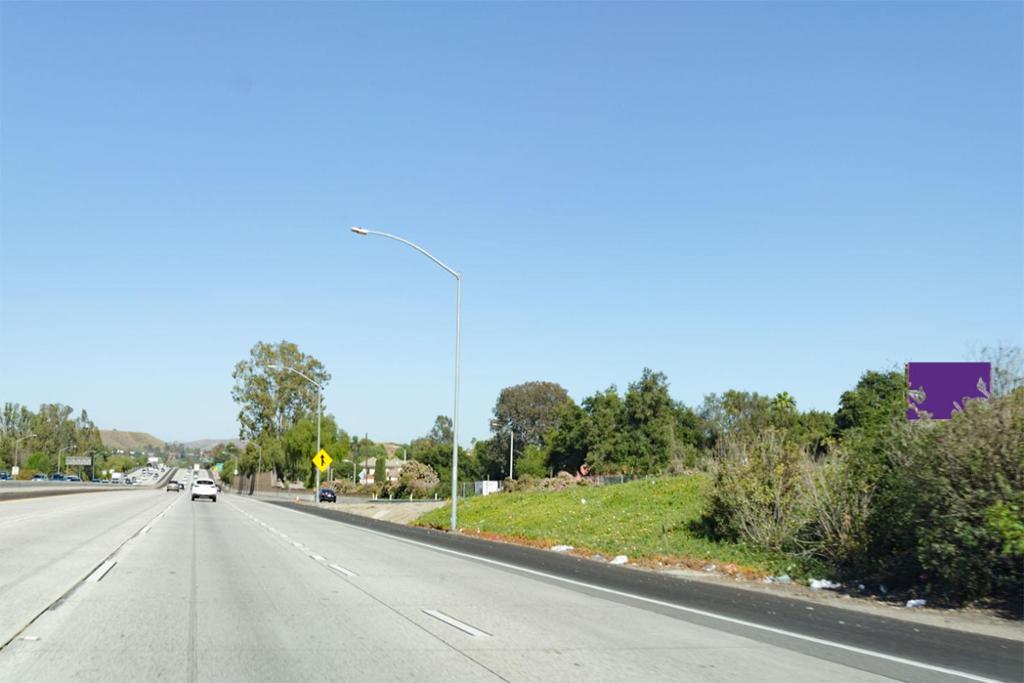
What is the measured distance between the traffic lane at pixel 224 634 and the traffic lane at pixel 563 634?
1.53ft

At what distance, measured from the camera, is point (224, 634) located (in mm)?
9922

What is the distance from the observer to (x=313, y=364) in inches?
4975

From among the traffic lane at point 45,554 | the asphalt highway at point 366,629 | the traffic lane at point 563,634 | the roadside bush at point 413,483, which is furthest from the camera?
the roadside bush at point 413,483

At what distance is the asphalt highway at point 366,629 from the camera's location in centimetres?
834

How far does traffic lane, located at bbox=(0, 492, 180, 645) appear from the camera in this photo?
11.6 meters

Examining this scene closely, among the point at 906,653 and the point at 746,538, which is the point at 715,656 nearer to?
the point at 906,653

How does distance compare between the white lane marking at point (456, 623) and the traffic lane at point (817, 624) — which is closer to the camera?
the traffic lane at point (817, 624)

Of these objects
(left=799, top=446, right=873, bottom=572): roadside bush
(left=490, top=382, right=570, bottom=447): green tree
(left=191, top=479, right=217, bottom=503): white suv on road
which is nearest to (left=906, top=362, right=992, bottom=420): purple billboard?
(left=799, top=446, right=873, bottom=572): roadside bush

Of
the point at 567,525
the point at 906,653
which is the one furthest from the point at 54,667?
the point at 567,525

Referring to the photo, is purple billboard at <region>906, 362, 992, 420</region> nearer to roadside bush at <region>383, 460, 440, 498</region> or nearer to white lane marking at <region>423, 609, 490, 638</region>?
white lane marking at <region>423, 609, 490, 638</region>

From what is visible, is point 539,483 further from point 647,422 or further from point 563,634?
point 563,634

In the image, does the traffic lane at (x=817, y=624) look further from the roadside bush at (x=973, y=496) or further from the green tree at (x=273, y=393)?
the green tree at (x=273, y=393)

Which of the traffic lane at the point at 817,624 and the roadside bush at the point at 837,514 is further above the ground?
the roadside bush at the point at 837,514

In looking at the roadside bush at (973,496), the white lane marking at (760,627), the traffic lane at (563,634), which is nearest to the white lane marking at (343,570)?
the traffic lane at (563,634)
